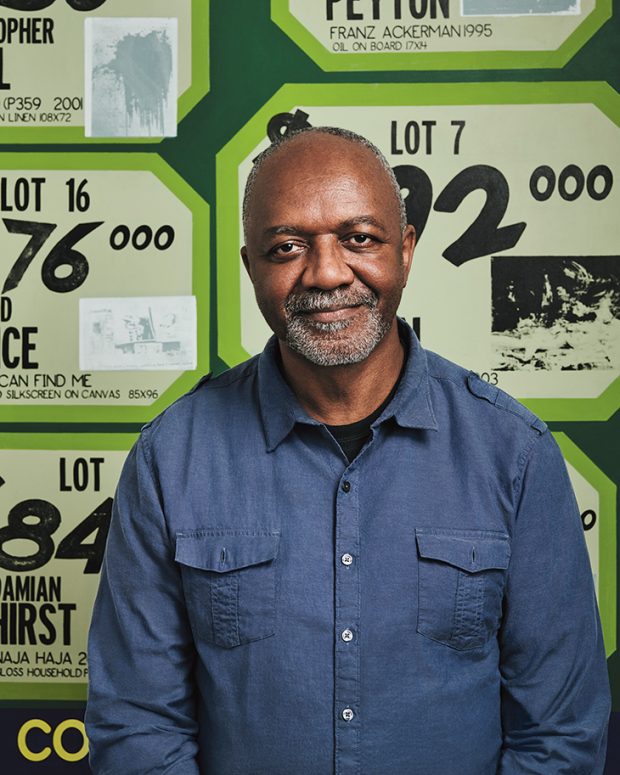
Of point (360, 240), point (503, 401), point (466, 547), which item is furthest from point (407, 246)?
point (466, 547)

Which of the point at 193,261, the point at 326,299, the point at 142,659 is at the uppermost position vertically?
the point at 193,261

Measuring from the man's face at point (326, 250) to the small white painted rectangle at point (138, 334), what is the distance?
650 mm

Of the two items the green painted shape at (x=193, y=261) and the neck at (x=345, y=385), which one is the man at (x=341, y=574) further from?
the green painted shape at (x=193, y=261)

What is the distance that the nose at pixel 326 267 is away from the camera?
120 centimetres

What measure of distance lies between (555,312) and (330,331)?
792 mm

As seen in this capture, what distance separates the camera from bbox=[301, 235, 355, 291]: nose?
47.3 inches

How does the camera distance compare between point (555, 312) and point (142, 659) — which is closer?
point (142, 659)

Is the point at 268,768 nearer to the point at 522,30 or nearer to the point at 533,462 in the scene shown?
the point at 533,462

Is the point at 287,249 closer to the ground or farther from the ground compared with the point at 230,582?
farther from the ground

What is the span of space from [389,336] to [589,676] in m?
0.50

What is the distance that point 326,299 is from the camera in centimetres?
122

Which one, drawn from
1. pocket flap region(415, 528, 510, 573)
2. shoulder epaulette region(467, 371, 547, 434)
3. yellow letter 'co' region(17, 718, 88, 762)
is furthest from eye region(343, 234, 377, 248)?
yellow letter 'co' region(17, 718, 88, 762)

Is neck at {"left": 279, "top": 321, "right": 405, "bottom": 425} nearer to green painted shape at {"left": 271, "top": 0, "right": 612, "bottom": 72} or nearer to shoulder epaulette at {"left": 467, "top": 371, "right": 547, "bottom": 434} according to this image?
shoulder epaulette at {"left": 467, "top": 371, "right": 547, "bottom": 434}

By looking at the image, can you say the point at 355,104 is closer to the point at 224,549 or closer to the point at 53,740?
the point at 224,549
